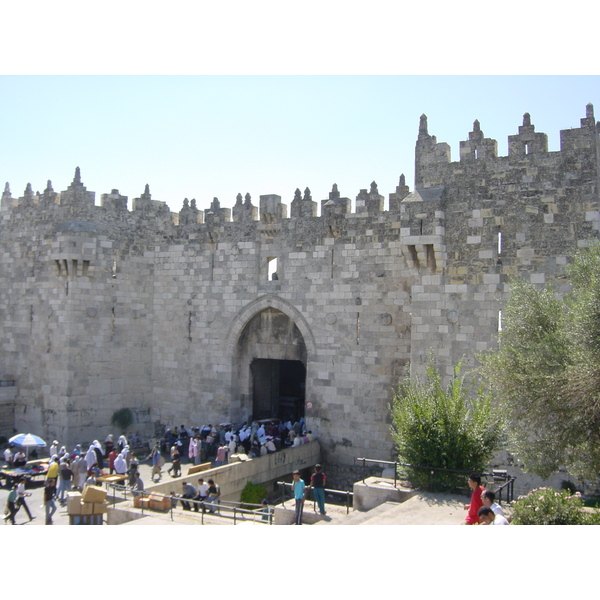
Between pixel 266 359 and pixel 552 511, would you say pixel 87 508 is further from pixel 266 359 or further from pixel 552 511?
pixel 266 359

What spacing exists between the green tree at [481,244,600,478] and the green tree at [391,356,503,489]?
86 cm

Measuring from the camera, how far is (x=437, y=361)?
49.8 feet

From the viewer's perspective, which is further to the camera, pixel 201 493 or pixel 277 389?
pixel 277 389

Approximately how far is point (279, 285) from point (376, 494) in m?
8.48

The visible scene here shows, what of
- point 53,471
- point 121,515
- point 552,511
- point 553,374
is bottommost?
point 121,515

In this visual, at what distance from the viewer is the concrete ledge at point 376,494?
12.5 metres

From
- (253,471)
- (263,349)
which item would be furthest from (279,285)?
(253,471)

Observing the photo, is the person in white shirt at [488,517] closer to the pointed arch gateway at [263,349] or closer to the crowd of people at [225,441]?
the crowd of people at [225,441]

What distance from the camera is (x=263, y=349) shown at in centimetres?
2058

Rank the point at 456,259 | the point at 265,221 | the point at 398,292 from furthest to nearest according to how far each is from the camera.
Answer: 1. the point at 265,221
2. the point at 398,292
3. the point at 456,259

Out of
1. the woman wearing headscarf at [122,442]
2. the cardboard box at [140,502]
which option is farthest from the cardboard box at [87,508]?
the woman wearing headscarf at [122,442]

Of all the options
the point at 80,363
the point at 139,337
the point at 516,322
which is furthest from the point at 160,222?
the point at 516,322

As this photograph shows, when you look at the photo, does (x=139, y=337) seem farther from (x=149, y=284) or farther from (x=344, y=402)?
(x=344, y=402)

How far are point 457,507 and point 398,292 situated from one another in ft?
24.0
